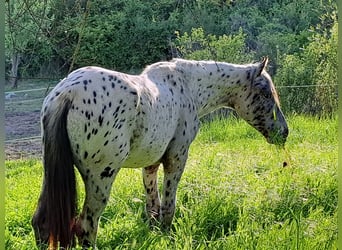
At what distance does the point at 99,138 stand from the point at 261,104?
125 centimetres

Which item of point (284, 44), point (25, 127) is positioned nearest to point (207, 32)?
point (284, 44)

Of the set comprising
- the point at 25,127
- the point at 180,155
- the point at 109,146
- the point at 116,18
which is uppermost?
the point at 116,18

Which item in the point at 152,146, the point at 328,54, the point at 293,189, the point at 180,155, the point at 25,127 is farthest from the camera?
the point at 328,54

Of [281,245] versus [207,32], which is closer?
[281,245]

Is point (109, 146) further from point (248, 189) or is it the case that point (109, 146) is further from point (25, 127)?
point (25, 127)

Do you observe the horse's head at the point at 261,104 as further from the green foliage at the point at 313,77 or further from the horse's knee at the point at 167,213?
the green foliage at the point at 313,77

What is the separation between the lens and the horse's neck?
2.59 metres

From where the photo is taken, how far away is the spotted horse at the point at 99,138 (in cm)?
182

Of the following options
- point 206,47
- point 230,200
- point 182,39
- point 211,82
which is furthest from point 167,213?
point 182,39

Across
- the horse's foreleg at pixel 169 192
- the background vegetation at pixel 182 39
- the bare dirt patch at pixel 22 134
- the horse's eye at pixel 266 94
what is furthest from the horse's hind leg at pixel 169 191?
the bare dirt patch at pixel 22 134

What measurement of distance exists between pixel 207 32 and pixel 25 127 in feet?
6.81

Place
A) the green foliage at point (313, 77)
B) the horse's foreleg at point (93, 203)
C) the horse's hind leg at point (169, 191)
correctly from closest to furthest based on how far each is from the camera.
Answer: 1. the horse's foreleg at point (93, 203)
2. the horse's hind leg at point (169, 191)
3. the green foliage at point (313, 77)

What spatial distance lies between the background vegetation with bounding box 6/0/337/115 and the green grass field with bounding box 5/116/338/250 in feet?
2.21

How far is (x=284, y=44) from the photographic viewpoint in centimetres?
582
